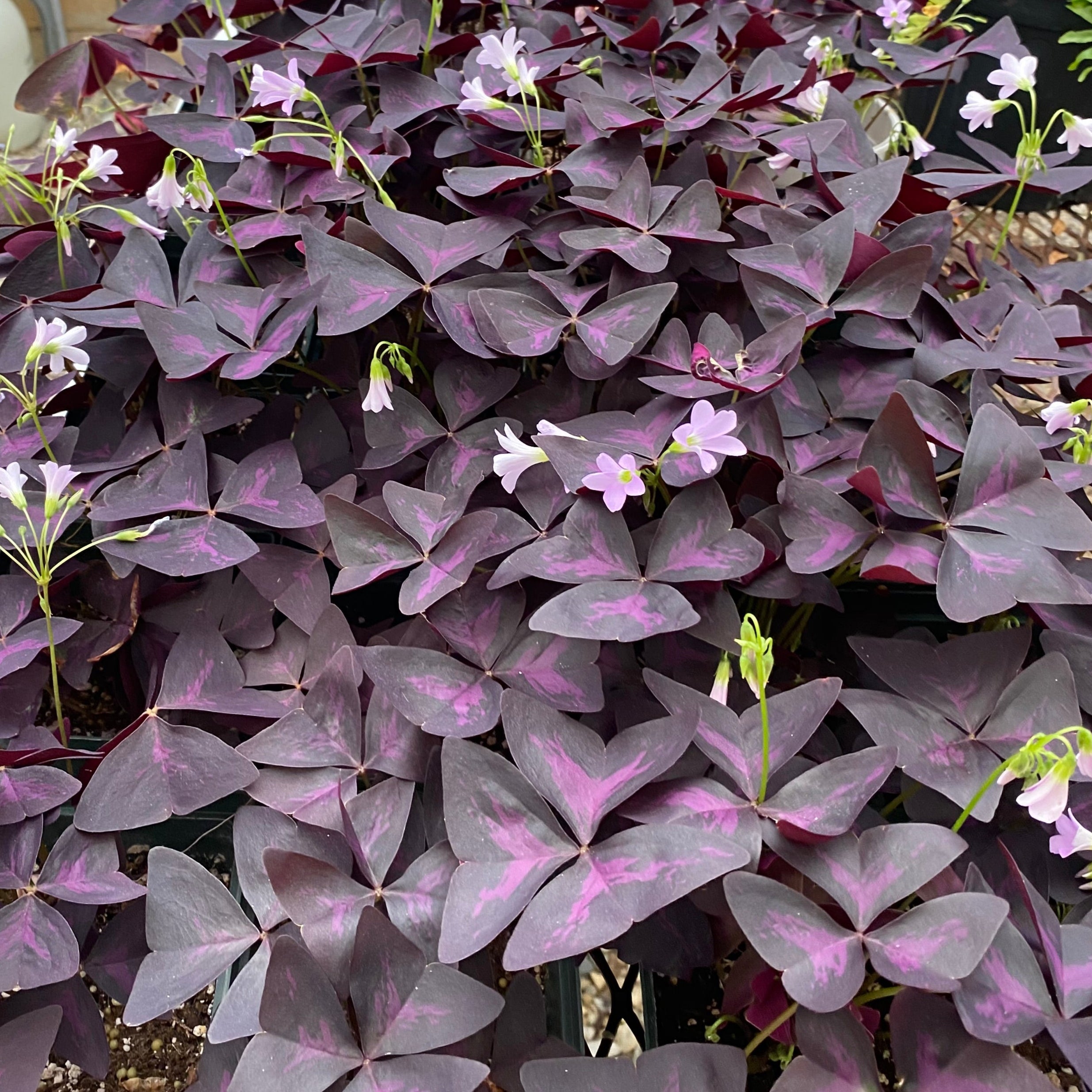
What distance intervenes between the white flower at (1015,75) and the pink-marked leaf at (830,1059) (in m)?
1.01

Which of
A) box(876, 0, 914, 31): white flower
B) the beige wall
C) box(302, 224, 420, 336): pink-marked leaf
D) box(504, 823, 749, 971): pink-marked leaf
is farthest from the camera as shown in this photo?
the beige wall

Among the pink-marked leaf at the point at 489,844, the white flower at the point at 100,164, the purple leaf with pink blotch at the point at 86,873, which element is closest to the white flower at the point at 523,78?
the white flower at the point at 100,164

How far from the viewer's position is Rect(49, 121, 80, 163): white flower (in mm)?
1002

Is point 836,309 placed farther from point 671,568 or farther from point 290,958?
point 290,958

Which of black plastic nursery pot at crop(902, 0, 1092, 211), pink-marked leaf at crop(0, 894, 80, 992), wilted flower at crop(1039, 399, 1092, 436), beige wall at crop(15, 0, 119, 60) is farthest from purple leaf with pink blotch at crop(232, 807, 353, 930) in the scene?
beige wall at crop(15, 0, 119, 60)

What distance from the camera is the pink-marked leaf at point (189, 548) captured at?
74 centimetres

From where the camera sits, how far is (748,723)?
62 cm

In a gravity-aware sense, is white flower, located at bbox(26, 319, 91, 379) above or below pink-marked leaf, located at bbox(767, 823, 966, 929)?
above

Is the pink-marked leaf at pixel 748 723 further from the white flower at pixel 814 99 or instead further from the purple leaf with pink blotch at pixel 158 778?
the white flower at pixel 814 99

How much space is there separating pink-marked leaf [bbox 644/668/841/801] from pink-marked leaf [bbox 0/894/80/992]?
1.41 ft

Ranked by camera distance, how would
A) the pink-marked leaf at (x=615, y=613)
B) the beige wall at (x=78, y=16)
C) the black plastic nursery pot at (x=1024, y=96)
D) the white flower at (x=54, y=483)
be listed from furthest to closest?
the beige wall at (x=78, y=16)
the black plastic nursery pot at (x=1024, y=96)
the white flower at (x=54, y=483)
the pink-marked leaf at (x=615, y=613)

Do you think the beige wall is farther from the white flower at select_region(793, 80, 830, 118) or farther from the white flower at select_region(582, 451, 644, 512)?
the white flower at select_region(582, 451, 644, 512)

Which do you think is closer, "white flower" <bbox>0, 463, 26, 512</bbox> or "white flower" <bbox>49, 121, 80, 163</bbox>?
"white flower" <bbox>0, 463, 26, 512</bbox>

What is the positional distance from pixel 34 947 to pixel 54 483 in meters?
0.34
